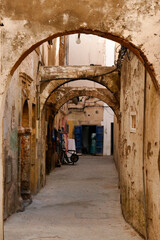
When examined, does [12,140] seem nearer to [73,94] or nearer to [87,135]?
[73,94]

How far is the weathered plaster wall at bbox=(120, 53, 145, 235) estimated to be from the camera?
514 centimetres

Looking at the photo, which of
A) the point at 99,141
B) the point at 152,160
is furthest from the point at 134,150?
the point at 99,141

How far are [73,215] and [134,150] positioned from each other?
2.18 meters

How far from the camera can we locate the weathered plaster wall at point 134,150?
16.9ft

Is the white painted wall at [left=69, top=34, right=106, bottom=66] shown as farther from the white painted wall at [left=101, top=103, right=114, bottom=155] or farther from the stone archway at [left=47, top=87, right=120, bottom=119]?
the stone archway at [left=47, top=87, right=120, bottom=119]

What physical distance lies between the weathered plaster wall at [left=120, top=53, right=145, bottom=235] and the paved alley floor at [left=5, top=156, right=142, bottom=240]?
32 cm

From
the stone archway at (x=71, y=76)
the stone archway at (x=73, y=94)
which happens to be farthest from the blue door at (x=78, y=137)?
the stone archway at (x=71, y=76)

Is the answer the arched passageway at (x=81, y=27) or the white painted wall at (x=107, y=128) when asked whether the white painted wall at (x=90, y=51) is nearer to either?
the white painted wall at (x=107, y=128)

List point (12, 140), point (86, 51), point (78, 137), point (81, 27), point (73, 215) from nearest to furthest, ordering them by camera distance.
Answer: point (81, 27) < point (12, 140) < point (73, 215) < point (86, 51) < point (78, 137)

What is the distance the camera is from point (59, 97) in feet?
46.3

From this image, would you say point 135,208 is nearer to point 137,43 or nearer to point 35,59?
point 137,43

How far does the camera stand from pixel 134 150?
18.7 feet

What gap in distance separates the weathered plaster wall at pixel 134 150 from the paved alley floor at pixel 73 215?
1.06ft

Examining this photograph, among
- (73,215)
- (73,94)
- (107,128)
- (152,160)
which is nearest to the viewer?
(152,160)
